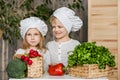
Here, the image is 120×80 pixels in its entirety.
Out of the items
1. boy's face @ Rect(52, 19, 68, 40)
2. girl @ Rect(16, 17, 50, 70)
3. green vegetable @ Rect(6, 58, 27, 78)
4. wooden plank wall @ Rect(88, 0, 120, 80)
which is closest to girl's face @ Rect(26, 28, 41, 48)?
girl @ Rect(16, 17, 50, 70)

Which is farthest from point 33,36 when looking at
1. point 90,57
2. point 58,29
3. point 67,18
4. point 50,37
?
point 50,37

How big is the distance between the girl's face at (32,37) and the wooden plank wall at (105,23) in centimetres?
109

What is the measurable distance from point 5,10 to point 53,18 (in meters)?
1.11

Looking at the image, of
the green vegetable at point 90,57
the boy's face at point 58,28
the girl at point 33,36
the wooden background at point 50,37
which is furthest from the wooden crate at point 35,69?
the wooden background at point 50,37

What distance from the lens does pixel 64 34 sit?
2.88 m

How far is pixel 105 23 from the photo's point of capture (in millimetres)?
3705

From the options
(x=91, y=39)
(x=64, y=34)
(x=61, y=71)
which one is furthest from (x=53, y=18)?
(x=91, y=39)

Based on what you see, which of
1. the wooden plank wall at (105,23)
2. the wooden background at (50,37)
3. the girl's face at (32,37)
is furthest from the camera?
the wooden background at (50,37)

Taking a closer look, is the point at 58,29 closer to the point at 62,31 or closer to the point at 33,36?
the point at 62,31

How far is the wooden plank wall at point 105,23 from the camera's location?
3.67 m

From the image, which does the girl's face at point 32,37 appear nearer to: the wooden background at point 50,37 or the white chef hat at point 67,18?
the white chef hat at point 67,18

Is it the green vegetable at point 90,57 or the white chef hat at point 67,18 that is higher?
the white chef hat at point 67,18

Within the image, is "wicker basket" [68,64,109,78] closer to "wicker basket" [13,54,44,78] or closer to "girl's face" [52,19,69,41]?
"wicker basket" [13,54,44,78]

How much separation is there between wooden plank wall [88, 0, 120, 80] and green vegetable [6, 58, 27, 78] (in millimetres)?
1646
